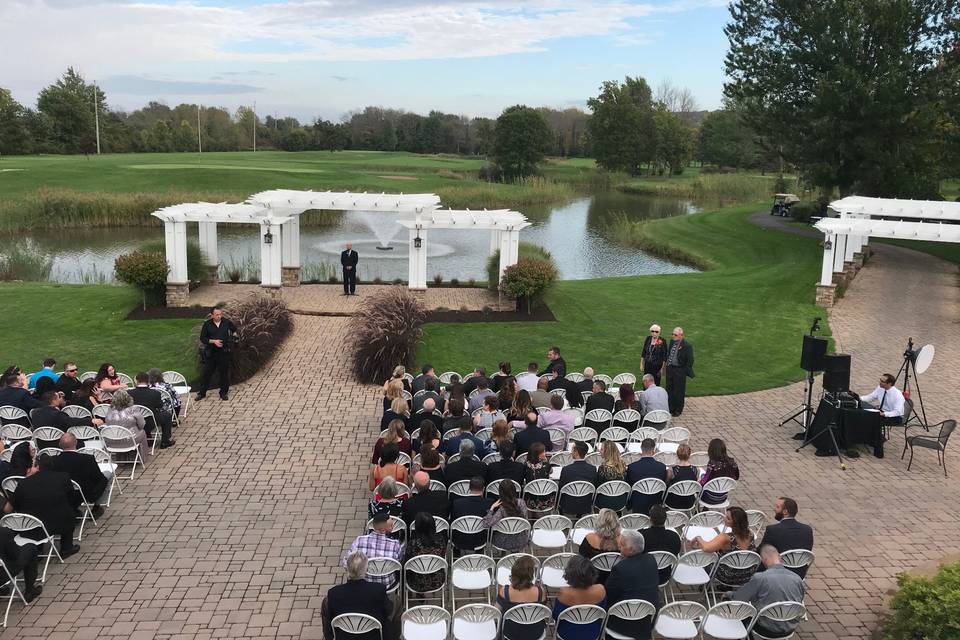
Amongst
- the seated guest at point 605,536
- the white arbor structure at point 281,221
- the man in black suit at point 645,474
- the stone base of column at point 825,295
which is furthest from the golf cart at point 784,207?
the seated guest at point 605,536

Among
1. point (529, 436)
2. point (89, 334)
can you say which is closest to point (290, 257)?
point (89, 334)

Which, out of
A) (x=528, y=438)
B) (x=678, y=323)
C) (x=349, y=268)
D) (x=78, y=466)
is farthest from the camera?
(x=349, y=268)

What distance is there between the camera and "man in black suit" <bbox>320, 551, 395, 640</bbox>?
6105mm

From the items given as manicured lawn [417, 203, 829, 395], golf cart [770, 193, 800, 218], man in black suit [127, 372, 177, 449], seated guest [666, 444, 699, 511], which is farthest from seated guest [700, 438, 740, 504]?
golf cart [770, 193, 800, 218]

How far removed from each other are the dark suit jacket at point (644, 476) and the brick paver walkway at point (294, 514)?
5.93ft

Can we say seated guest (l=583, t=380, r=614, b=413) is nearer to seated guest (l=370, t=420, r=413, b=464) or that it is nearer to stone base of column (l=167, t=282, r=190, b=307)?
seated guest (l=370, t=420, r=413, b=464)

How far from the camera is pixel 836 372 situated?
11.9 metres

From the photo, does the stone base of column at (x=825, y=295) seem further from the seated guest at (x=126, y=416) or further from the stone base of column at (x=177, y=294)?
the seated guest at (x=126, y=416)

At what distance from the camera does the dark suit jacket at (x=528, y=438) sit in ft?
31.1

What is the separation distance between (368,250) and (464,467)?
1058 inches

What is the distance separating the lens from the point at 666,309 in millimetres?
21203

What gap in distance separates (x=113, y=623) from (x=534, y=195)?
54.6 meters

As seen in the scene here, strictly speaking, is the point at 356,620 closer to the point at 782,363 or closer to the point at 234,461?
the point at 234,461

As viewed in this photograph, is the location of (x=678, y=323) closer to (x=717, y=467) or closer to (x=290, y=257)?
(x=290, y=257)
